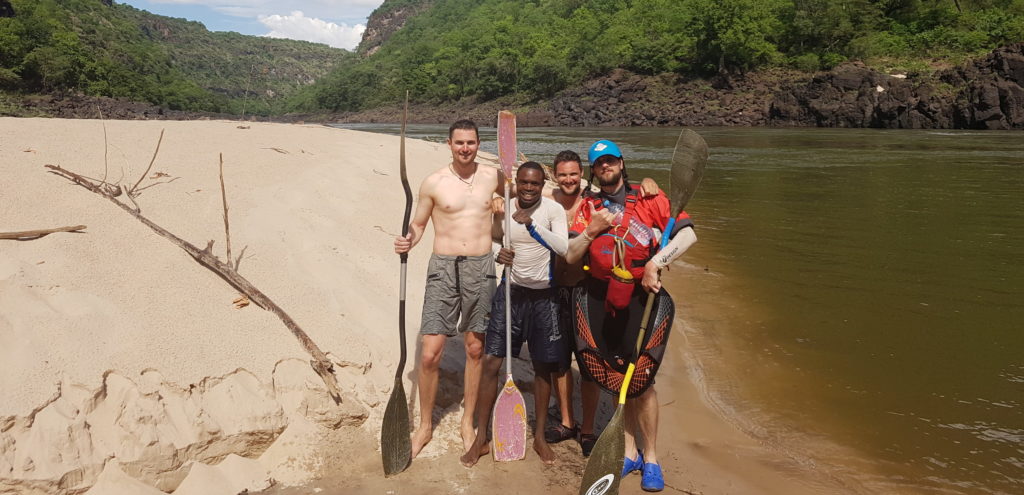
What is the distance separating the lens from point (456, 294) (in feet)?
12.3

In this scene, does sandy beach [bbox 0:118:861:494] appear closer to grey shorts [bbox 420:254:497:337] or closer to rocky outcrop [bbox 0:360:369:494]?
rocky outcrop [bbox 0:360:369:494]

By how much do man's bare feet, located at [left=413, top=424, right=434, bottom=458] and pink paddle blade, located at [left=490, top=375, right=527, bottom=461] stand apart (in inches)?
17.1

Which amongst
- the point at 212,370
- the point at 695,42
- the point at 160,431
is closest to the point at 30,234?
the point at 212,370

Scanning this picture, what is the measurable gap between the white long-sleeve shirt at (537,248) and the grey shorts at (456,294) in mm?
232

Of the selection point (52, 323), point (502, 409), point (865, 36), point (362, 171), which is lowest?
point (502, 409)

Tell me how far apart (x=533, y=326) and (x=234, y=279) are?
95.8 inches

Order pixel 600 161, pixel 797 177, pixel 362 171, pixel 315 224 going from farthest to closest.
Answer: pixel 797 177, pixel 362 171, pixel 315 224, pixel 600 161

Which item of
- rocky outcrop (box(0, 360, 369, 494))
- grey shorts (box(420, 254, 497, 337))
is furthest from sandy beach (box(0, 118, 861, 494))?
grey shorts (box(420, 254, 497, 337))

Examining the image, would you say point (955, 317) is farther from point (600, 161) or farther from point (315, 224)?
point (315, 224)

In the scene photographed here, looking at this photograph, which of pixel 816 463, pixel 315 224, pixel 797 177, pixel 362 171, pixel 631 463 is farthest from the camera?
pixel 797 177

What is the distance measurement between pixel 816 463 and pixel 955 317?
11.8ft

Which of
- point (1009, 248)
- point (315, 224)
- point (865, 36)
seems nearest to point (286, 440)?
point (315, 224)

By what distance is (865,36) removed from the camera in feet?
174

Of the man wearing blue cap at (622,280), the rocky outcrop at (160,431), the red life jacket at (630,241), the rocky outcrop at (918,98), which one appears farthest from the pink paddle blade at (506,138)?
the rocky outcrop at (918,98)
